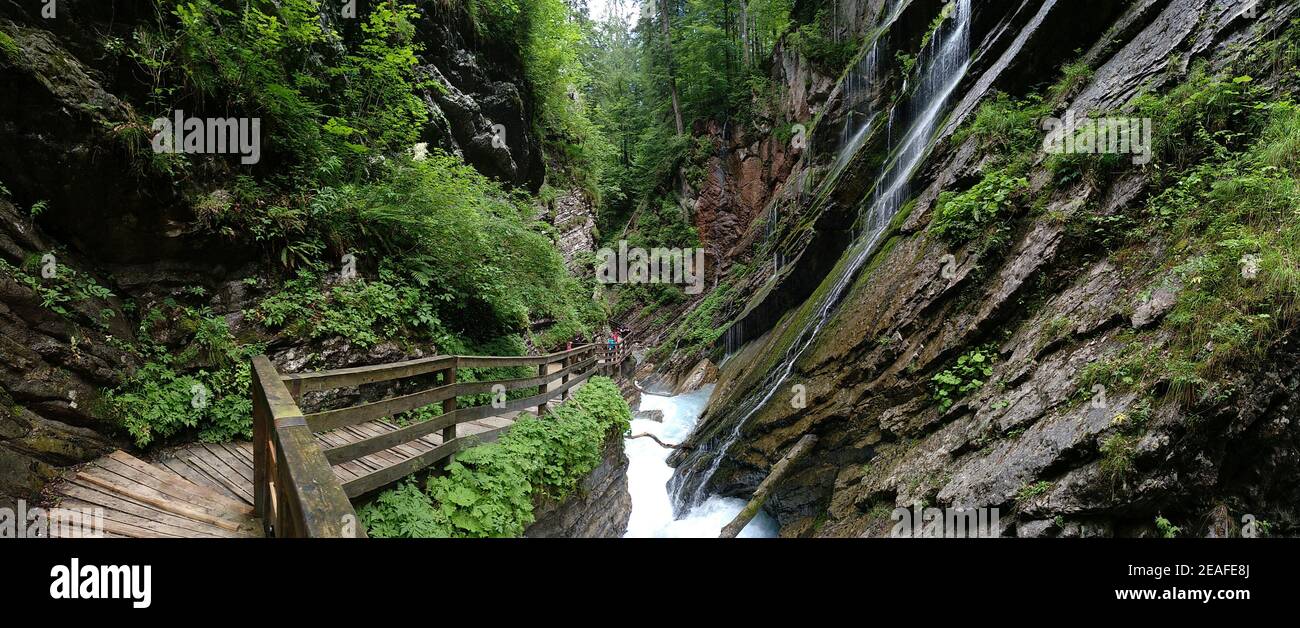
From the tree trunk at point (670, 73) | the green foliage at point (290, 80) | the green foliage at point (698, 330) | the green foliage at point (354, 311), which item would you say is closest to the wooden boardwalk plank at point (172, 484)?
the green foliage at point (354, 311)

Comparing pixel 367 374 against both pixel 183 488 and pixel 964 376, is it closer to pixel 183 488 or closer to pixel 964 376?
pixel 183 488

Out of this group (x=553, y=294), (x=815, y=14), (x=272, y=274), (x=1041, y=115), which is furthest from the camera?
(x=815, y=14)

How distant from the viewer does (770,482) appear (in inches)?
290

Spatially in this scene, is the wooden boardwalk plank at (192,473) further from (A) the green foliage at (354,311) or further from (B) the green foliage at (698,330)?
(B) the green foliage at (698,330)

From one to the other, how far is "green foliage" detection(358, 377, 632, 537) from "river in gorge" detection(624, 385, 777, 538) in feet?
8.97

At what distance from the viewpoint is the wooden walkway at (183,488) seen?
3.29 meters

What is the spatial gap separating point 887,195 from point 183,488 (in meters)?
12.3

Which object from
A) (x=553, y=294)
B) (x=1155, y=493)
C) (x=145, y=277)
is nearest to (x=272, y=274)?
(x=145, y=277)

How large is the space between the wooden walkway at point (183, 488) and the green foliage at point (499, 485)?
0.38 m

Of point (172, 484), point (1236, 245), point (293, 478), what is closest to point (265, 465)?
point (172, 484)

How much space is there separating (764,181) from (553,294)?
1697 centimetres
